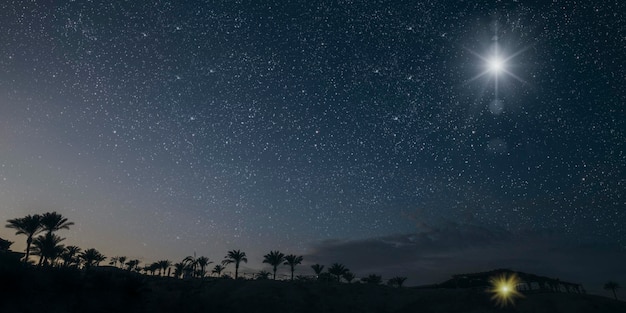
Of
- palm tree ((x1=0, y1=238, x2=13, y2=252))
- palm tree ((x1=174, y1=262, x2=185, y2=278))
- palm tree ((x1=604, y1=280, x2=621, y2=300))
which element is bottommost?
palm tree ((x1=604, y1=280, x2=621, y2=300))

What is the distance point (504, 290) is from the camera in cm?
5175

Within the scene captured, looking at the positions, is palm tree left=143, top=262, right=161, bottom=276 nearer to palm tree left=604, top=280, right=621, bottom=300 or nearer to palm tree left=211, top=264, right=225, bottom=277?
palm tree left=211, top=264, right=225, bottom=277

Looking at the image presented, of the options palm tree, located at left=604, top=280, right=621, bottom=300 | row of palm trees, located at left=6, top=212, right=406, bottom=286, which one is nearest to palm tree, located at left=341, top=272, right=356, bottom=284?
row of palm trees, located at left=6, top=212, right=406, bottom=286

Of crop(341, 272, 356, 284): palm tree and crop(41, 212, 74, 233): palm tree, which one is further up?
crop(41, 212, 74, 233): palm tree

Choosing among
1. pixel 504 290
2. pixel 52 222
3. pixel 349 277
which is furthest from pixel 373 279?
pixel 52 222

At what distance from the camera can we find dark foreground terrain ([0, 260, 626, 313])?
30781mm

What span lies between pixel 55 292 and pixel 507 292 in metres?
50.4

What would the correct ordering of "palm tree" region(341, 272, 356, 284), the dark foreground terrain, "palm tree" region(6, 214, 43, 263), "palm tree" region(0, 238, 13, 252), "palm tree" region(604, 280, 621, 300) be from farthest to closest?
"palm tree" region(604, 280, 621, 300), "palm tree" region(341, 272, 356, 284), "palm tree" region(0, 238, 13, 252), "palm tree" region(6, 214, 43, 263), the dark foreground terrain

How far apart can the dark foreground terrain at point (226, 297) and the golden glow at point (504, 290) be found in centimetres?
118

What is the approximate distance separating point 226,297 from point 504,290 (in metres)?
36.4

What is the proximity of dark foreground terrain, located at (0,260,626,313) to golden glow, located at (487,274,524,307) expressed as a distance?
3.87ft

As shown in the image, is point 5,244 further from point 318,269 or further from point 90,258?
point 318,269

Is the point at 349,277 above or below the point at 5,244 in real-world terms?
below

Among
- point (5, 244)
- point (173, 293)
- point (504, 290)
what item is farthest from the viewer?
point (5, 244)
